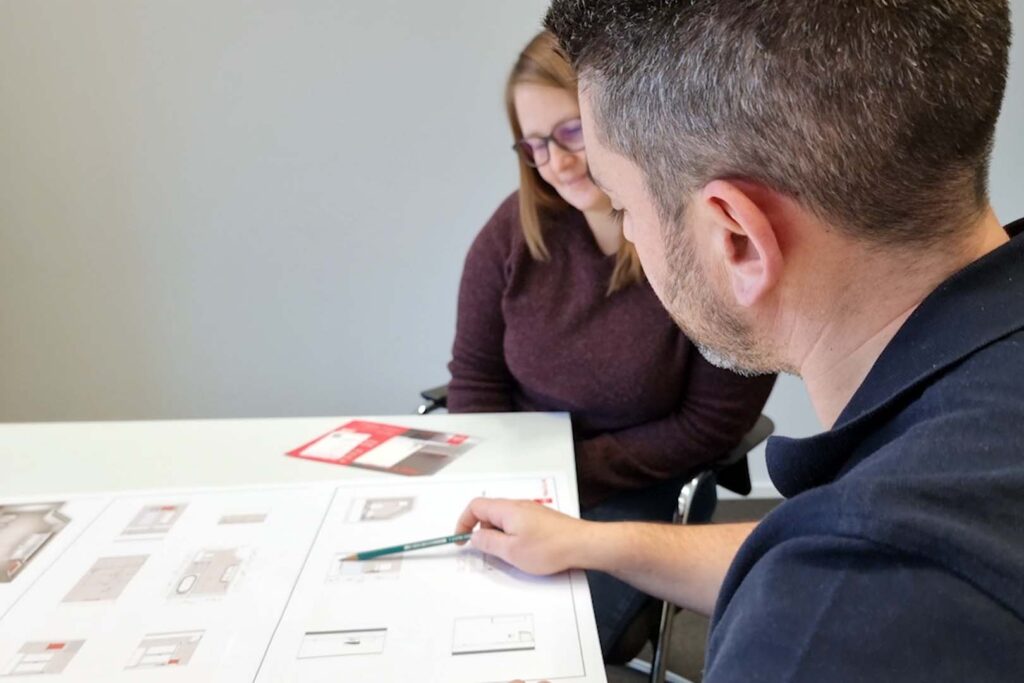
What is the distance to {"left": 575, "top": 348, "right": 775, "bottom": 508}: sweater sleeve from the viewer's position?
133 centimetres

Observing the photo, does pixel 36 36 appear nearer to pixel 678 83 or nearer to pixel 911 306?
pixel 678 83

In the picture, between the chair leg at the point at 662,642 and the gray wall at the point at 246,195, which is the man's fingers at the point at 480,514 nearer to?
the chair leg at the point at 662,642

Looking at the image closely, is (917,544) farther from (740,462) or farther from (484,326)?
(484,326)

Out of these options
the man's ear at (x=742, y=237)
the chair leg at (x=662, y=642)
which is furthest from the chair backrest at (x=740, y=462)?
the man's ear at (x=742, y=237)

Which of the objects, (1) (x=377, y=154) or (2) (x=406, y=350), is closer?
(1) (x=377, y=154)

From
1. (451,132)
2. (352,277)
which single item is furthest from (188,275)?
(451,132)

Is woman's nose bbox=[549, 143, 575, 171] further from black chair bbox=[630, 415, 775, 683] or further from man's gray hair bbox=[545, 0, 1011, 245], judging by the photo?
man's gray hair bbox=[545, 0, 1011, 245]

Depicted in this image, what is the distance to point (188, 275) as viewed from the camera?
2135mm

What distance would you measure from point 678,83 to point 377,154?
1541mm

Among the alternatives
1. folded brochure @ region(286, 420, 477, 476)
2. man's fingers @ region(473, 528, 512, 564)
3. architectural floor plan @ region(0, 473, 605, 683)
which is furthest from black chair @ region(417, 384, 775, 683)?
man's fingers @ region(473, 528, 512, 564)

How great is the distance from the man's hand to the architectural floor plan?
0.06ft

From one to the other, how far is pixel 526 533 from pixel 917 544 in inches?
19.6

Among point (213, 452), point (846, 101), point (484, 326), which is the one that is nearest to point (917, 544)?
point (846, 101)

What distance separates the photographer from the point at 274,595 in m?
0.79
